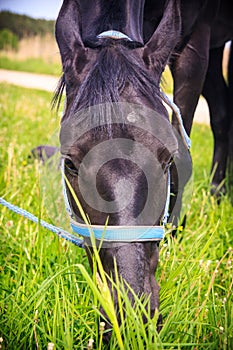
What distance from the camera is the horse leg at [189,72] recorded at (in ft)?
9.81

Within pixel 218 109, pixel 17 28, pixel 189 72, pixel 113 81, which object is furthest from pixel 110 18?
pixel 17 28

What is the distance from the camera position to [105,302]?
1328mm

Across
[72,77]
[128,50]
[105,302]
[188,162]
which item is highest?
[128,50]

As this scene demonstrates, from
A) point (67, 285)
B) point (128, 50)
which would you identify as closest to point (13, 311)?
point (67, 285)

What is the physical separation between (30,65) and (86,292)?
915 inches

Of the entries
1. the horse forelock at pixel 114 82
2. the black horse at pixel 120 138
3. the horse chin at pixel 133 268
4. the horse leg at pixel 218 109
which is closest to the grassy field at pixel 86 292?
the horse chin at pixel 133 268

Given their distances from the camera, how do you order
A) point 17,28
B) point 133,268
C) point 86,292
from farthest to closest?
1. point 17,28
2. point 86,292
3. point 133,268

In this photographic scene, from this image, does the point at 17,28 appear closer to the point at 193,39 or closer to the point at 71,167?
the point at 193,39

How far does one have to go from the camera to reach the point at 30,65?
2370cm

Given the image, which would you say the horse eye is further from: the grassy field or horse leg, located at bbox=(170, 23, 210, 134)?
horse leg, located at bbox=(170, 23, 210, 134)

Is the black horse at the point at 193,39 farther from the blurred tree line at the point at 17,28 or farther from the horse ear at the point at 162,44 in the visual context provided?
the blurred tree line at the point at 17,28

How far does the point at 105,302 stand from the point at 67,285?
79cm

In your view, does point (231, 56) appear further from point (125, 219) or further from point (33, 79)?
point (33, 79)

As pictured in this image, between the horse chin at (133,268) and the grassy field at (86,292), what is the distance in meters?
0.05
